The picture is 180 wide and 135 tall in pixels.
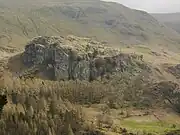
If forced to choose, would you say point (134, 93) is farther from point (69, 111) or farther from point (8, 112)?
point (8, 112)

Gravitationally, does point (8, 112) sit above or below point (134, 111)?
above

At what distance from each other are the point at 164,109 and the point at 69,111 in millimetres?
53702

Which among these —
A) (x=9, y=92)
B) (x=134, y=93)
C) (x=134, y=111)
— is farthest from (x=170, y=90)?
(x=9, y=92)

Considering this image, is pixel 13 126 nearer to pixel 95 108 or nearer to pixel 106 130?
pixel 106 130

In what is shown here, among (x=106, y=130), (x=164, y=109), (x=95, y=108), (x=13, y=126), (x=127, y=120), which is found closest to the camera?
(x=13, y=126)

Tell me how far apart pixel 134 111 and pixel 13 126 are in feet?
189

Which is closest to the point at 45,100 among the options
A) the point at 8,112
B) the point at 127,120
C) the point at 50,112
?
the point at 50,112

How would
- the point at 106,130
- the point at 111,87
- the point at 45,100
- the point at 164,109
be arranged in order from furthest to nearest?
the point at 111,87
the point at 164,109
the point at 45,100
the point at 106,130

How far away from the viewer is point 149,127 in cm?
13800

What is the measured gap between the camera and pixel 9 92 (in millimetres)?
140250

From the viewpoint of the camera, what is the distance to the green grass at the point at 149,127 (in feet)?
431

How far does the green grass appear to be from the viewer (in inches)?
5177

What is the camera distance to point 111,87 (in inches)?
7042

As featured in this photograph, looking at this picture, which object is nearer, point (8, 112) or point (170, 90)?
point (8, 112)
